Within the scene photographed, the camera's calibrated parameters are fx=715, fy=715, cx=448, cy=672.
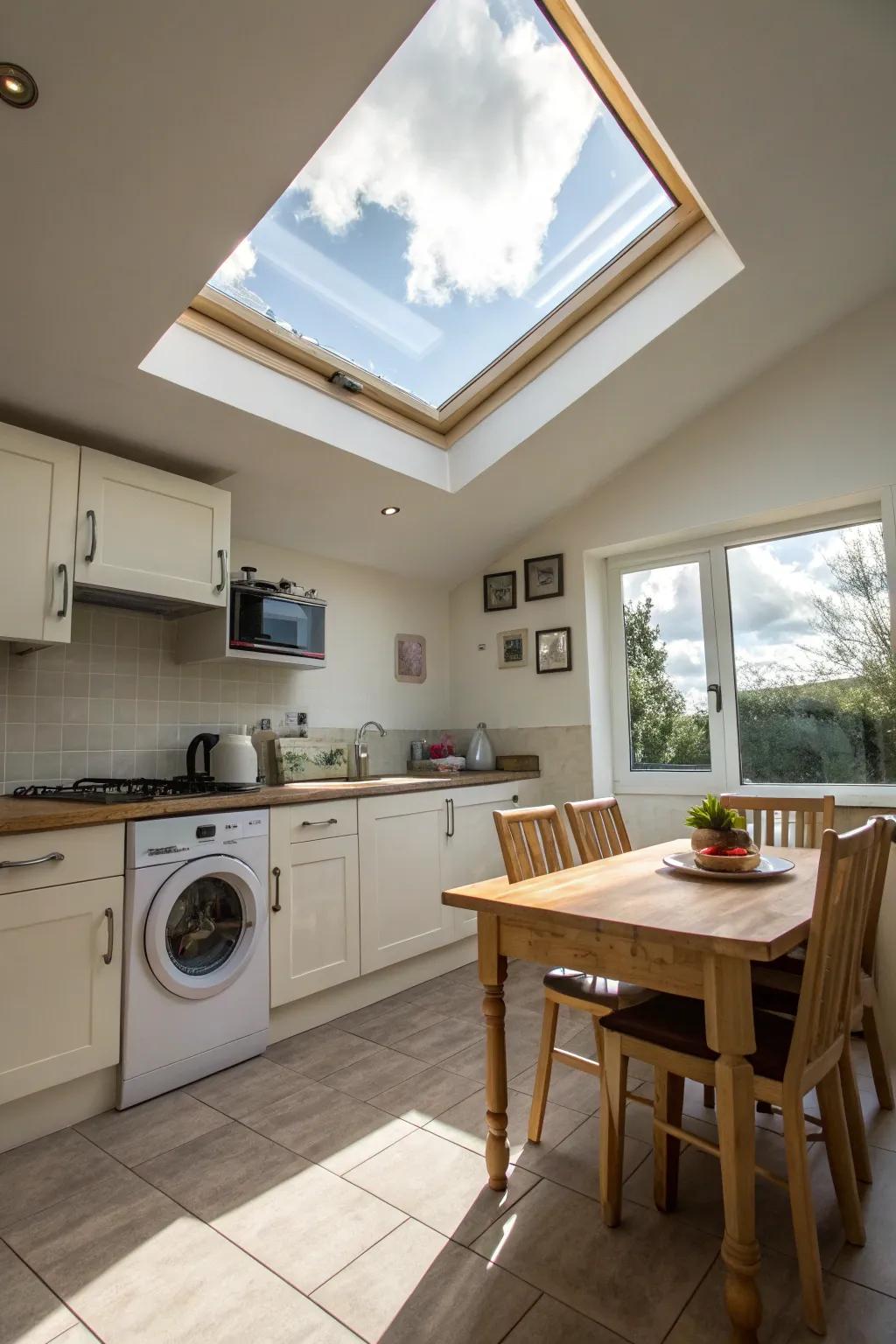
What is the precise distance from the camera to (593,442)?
11.1 feet

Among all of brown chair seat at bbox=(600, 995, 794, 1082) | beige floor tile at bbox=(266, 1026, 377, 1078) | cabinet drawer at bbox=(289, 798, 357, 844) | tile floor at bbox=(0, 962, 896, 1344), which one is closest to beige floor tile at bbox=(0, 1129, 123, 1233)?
tile floor at bbox=(0, 962, 896, 1344)

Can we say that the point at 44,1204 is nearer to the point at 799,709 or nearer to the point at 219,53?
the point at 219,53

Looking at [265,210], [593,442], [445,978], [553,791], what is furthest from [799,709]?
[265,210]

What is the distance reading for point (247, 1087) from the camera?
7.48 ft

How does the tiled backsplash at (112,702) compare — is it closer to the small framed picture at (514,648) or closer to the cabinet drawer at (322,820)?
the cabinet drawer at (322,820)

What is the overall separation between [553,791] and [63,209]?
316cm

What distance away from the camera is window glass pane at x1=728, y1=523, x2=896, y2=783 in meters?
3.03

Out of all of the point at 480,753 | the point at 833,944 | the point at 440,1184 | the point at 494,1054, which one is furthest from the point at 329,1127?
the point at 480,753

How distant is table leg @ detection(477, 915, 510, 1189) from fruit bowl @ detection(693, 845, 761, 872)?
0.60m

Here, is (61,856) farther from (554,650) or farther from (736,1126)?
(554,650)

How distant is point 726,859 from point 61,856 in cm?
182

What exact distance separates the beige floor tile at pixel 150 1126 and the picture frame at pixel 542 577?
9.25 feet

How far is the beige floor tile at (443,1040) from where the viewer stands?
2500mm

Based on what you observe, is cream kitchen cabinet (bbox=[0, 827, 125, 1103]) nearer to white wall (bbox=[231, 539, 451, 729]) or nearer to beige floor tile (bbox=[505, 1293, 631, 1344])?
beige floor tile (bbox=[505, 1293, 631, 1344])
